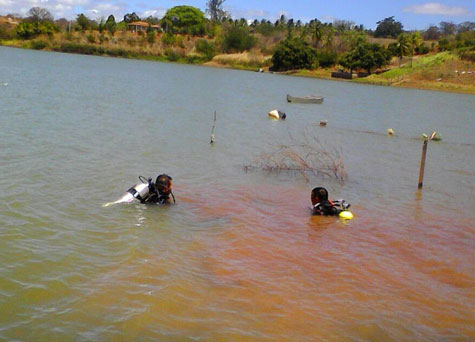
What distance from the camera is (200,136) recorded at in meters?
25.0

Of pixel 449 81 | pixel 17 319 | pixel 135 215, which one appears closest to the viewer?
pixel 17 319

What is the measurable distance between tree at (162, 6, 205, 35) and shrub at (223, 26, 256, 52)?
1979cm

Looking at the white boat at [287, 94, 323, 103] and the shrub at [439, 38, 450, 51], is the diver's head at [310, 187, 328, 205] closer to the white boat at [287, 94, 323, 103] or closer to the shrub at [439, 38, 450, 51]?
the white boat at [287, 94, 323, 103]

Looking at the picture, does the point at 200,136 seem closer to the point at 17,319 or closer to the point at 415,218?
the point at 415,218

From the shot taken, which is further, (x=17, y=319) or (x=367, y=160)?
(x=367, y=160)

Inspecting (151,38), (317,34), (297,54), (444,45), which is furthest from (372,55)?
(151,38)

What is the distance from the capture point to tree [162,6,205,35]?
159750mm

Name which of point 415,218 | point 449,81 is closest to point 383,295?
point 415,218

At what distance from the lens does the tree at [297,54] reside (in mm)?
113875

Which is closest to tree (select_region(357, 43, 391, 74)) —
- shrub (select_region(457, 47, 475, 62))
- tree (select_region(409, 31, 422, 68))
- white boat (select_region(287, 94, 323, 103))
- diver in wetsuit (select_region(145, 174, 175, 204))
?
tree (select_region(409, 31, 422, 68))

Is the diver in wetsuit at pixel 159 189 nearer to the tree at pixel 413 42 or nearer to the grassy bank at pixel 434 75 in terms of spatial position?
the grassy bank at pixel 434 75

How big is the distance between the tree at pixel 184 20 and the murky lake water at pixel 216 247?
465 feet

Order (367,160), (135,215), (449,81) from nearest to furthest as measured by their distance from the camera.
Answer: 1. (135,215)
2. (367,160)
3. (449,81)

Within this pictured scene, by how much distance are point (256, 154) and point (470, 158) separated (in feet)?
35.0
